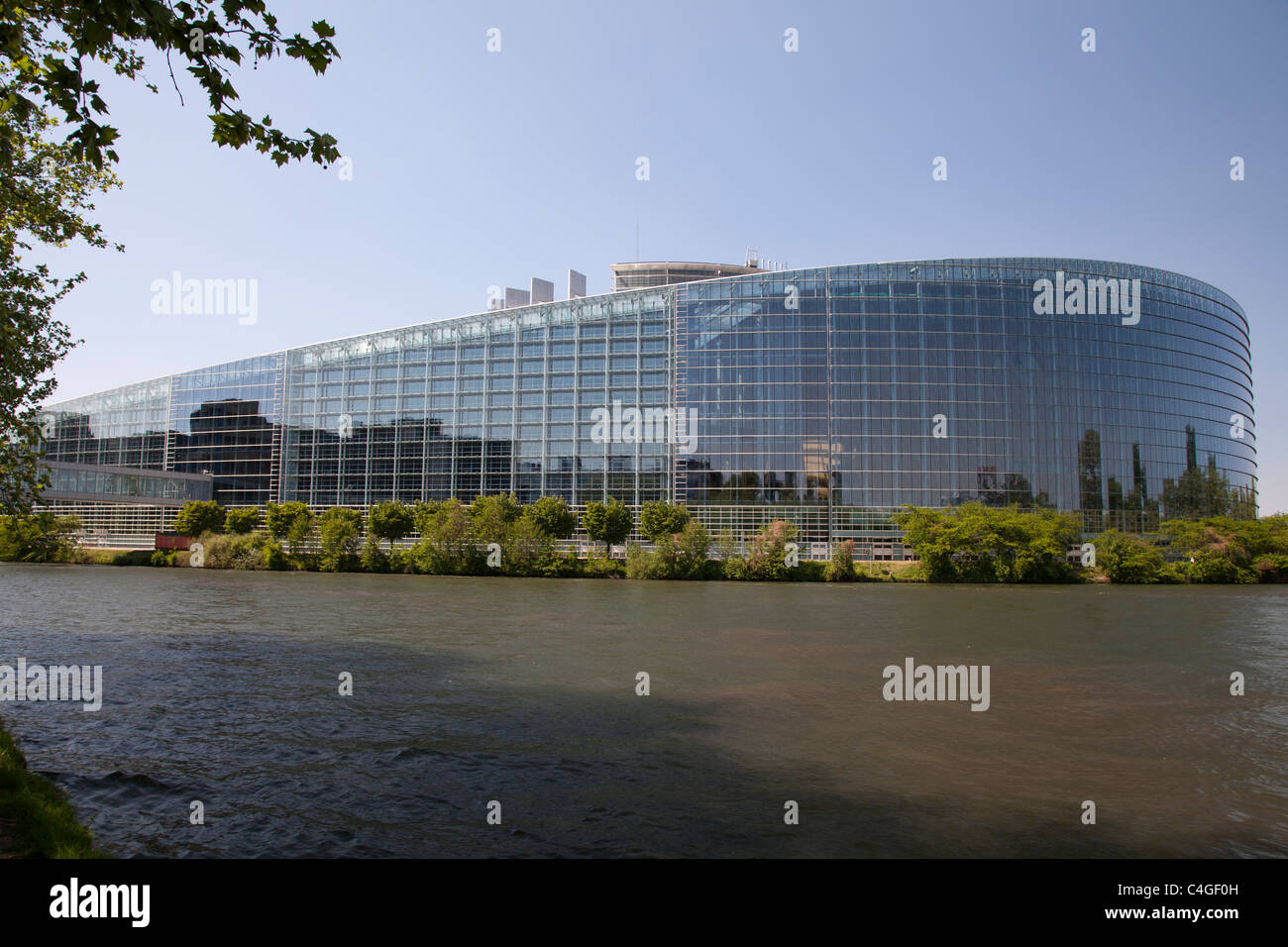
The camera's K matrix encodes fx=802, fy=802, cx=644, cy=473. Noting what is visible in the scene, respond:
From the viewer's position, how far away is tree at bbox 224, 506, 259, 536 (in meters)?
102

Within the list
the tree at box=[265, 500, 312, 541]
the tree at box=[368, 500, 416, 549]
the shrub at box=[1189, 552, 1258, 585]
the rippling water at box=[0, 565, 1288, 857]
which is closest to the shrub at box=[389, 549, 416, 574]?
the tree at box=[368, 500, 416, 549]

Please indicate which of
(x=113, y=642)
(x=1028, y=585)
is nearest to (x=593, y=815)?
(x=113, y=642)

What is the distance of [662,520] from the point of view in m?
94.4

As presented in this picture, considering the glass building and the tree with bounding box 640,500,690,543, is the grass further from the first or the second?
the glass building

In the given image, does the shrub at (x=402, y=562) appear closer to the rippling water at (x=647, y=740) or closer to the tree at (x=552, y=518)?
the tree at (x=552, y=518)

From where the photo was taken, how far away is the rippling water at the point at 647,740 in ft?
45.6

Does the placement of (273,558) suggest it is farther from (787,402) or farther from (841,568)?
(787,402)

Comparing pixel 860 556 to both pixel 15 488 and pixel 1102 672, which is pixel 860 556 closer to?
pixel 1102 672

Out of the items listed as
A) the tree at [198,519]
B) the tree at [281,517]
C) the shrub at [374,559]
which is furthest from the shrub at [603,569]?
the tree at [198,519]

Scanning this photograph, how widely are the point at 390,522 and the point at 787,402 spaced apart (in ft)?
184

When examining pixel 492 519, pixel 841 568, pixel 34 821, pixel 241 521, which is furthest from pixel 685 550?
pixel 34 821

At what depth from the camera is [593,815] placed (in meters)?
14.6

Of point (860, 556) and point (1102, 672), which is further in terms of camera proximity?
point (860, 556)
